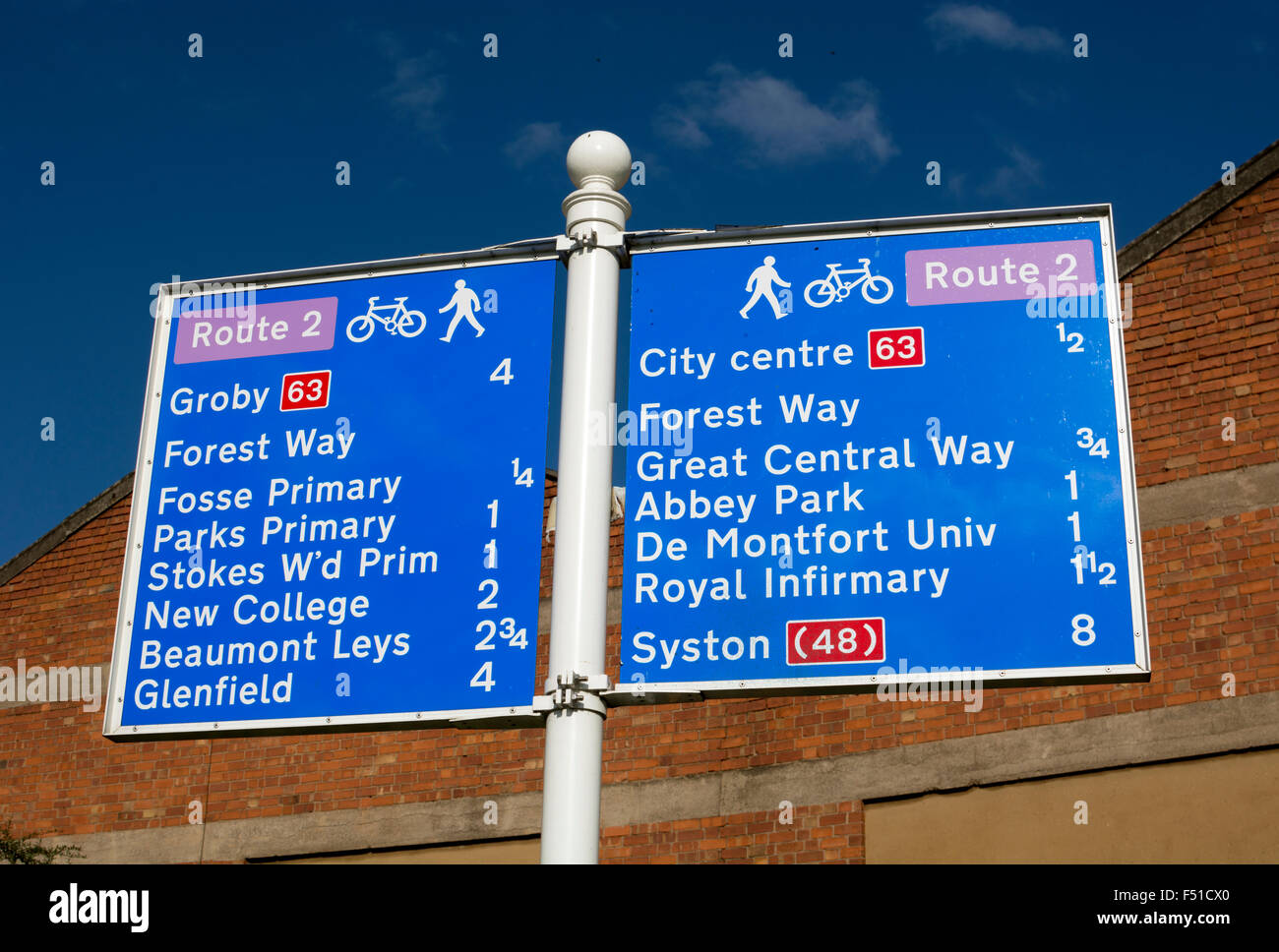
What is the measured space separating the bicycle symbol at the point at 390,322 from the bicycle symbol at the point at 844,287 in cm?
134

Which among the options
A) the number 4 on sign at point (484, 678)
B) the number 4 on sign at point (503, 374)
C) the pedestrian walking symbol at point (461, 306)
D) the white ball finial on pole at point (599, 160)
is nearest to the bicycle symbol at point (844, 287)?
the white ball finial on pole at point (599, 160)

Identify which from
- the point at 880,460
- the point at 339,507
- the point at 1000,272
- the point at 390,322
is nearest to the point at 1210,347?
the point at 1000,272

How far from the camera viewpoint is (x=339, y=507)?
15.5ft

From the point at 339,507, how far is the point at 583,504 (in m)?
0.82

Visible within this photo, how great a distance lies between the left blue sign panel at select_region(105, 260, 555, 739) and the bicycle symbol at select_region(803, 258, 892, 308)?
0.89m

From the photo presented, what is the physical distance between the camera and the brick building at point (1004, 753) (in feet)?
34.5

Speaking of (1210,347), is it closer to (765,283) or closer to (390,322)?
(765,283)

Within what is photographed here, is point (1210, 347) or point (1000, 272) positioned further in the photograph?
point (1210, 347)

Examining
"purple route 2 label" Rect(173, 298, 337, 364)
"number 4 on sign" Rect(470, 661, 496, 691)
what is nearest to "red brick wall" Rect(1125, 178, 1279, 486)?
"purple route 2 label" Rect(173, 298, 337, 364)

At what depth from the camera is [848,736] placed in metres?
11.8

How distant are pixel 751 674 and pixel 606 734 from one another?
28.7ft

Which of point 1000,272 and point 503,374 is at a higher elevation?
point 1000,272
